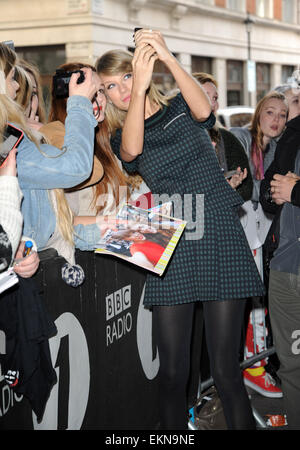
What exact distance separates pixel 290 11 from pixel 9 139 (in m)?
34.8

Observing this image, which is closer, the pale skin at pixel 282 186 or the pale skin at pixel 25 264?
the pale skin at pixel 25 264

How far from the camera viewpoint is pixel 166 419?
2.64 m

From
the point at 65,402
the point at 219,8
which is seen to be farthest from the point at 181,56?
the point at 65,402

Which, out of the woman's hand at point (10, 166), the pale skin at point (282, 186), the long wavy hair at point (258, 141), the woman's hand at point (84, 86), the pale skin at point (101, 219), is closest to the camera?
the woman's hand at point (10, 166)

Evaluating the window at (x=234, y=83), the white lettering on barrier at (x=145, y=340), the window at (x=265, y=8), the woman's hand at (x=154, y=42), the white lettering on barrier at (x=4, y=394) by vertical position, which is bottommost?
the white lettering on barrier at (x=145, y=340)

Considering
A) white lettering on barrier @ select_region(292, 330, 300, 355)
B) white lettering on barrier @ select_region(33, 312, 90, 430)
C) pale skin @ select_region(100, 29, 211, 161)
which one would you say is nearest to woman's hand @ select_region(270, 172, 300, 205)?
pale skin @ select_region(100, 29, 211, 161)

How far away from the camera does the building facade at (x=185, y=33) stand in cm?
1900

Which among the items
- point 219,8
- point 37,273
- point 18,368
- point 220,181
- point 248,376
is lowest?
point 248,376

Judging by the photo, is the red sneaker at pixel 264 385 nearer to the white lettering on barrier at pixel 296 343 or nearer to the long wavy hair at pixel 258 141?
the white lettering on barrier at pixel 296 343

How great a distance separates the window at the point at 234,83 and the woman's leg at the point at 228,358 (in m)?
25.8

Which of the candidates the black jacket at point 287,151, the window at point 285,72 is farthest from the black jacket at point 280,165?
the window at point 285,72

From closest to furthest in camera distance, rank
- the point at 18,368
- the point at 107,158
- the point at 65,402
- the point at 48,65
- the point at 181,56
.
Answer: the point at 18,368 → the point at 65,402 → the point at 107,158 → the point at 48,65 → the point at 181,56

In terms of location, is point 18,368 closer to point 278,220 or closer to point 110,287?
point 110,287
